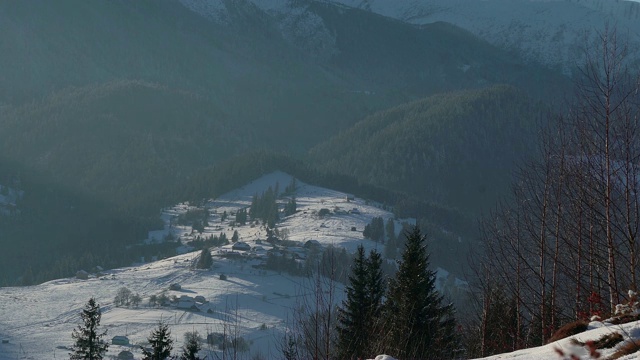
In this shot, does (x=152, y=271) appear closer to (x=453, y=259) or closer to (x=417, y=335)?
(x=453, y=259)

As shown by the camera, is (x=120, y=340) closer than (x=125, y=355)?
No

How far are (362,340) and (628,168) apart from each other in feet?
41.9

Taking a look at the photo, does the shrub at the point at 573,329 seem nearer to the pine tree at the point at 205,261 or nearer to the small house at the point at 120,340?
the small house at the point at 120,340

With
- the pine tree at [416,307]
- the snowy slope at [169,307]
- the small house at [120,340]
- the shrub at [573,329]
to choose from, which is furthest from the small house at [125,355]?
the shrub at [573,329]

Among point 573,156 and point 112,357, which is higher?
point 573,156

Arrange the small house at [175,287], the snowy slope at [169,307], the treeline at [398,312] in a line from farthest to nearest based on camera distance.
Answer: the small house at [175,287], the snowy slope at [169,307], the treeline at [398,312]

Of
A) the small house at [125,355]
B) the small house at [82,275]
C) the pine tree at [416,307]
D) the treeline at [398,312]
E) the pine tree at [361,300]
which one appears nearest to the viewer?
the treeline at [398,312]

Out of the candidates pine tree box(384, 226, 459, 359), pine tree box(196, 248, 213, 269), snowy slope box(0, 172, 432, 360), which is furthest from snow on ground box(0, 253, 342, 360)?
pine tree box(384, 226, 459, 359)

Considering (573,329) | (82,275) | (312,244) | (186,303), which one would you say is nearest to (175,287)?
(186,303)

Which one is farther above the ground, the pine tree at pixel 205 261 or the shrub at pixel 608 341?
the shrub at pixel 608 341

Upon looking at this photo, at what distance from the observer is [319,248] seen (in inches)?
6383

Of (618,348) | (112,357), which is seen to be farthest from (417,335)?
(112,357)

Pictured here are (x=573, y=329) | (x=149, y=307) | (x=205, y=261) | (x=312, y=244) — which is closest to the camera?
(x=573, y=329)

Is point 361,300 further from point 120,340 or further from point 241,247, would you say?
point 241,247
